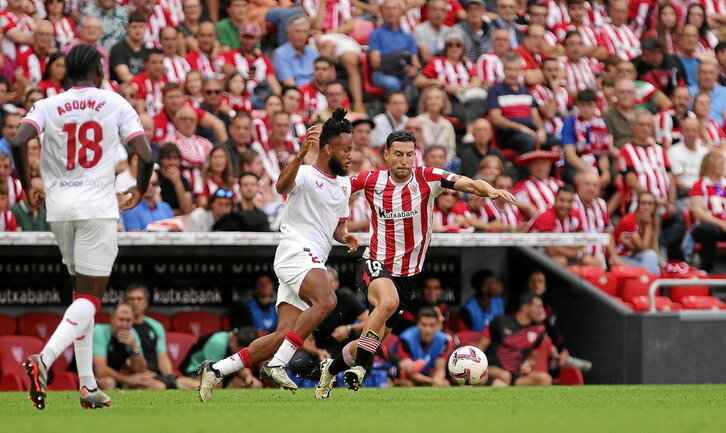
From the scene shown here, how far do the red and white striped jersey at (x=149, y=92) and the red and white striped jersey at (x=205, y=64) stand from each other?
886 millimetres

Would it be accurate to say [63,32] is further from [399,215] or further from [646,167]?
[646,167]

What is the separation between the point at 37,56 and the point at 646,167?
769cm

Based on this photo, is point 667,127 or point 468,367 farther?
point 667,127

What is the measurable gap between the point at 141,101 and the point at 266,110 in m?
1.58

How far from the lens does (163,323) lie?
15.2m

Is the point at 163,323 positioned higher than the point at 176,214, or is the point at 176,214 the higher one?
the point at 176,214

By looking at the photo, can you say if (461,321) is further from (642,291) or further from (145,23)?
(145,23)

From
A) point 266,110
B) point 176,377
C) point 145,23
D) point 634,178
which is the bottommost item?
point 176,377

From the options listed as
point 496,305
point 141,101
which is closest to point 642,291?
point 496,305

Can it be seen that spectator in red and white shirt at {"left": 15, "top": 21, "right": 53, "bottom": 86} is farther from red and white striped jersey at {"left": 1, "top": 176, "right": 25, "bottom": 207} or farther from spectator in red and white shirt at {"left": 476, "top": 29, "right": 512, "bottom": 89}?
spectator in red and white shirt at {"left": 476, "top": 29, "right": 512, "bottom": 89}

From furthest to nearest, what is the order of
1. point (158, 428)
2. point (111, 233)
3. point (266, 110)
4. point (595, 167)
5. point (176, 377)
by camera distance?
point (595, 167) < point (266, 110) < point (176, 377) < point (111, 233) < point (158, 428)

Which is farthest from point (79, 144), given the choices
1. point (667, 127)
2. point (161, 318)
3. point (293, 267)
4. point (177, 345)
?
point (667, 127)

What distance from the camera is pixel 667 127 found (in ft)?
62.4

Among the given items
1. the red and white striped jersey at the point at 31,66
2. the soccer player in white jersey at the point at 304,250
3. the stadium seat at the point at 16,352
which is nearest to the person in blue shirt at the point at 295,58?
the red and white striped jersey at the point at 31,66
